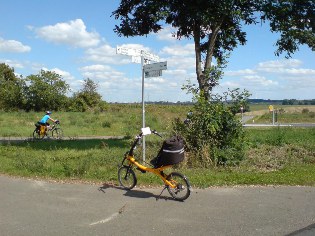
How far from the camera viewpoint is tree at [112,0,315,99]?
37.4ft

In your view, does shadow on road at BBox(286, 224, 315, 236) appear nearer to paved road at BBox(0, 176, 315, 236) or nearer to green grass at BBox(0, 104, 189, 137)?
paved road at BBox(0, 176, 315, 236)

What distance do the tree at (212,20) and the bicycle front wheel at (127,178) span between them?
4.04 meters

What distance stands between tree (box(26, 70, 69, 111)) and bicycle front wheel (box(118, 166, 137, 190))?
49449 millimetres

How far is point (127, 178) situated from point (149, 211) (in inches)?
68.3

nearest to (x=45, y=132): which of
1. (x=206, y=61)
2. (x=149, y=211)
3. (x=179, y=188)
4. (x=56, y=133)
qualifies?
(x=56, y=133)

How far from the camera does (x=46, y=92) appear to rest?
182 ft

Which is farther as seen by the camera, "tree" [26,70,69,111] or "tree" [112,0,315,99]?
"tree" [26,70,69,111]

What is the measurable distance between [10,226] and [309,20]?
406 inches

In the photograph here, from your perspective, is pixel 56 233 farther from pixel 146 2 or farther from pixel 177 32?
pixel 177 32

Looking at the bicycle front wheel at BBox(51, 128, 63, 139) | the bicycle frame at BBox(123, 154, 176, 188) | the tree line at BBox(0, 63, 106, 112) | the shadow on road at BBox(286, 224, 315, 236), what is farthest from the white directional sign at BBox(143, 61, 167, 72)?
the tree line at BBox(0, 63, 106, 112)

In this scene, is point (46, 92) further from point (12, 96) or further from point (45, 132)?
point (45, 132)

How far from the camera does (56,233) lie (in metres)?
5.54

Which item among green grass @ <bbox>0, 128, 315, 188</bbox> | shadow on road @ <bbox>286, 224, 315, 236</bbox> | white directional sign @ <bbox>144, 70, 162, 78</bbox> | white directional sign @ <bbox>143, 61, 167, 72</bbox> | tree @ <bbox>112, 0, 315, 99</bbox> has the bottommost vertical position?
shadow on road @ <bbox>286, 224, 315, 236</bbox>

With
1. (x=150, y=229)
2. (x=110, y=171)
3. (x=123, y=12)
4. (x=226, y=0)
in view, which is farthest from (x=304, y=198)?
(x=123, y=12)
